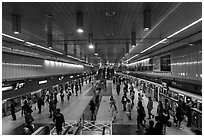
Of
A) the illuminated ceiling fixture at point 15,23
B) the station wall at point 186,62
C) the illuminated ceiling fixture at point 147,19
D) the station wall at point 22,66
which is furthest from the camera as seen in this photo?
the station wall at point 22,66

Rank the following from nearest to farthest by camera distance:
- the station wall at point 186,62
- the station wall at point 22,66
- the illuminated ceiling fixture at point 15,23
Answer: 1. the illuminated ceiling fixture at point 15,23
2. the station wall at point 186,62
3. the station wall at point 22,66

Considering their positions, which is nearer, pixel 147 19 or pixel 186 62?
pixel 147 19

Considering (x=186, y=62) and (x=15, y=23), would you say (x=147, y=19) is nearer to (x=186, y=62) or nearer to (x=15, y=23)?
(x=15, y=23)

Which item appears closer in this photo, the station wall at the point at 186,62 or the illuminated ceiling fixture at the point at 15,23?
the illuminated ceiling fixture at the point at 15,23

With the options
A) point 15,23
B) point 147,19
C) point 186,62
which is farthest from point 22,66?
point 186,62

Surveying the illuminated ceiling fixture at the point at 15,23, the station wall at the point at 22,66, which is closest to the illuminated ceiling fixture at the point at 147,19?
the illuminated ceiling fixture at the point at 15,23

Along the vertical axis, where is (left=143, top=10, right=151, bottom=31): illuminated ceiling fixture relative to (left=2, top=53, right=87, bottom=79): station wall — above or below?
above

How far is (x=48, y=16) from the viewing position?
272 inches

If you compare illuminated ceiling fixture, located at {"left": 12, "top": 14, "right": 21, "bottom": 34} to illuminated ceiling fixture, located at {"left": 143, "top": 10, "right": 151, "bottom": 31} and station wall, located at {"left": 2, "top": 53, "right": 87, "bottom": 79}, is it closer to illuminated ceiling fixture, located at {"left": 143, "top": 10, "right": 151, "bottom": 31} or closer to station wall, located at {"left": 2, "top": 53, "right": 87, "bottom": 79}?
station wall, located at {"left": 2, "top": 53, "right": 87, "bottom": 79}

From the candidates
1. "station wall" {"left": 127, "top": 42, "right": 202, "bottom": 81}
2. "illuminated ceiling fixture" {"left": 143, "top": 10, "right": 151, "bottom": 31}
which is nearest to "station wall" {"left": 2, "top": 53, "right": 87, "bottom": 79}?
"illuminated ceiling fixture" {"left": 143, "top": 10, "right": 151, "bottom": 31}

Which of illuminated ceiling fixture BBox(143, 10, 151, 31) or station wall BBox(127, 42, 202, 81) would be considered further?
station wall BBox(127, 42, 202, 81)

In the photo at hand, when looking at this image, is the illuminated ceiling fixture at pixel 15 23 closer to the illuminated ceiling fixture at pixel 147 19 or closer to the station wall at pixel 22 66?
the station wall at pixel 22 66

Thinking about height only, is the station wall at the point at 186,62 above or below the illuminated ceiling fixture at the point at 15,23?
below

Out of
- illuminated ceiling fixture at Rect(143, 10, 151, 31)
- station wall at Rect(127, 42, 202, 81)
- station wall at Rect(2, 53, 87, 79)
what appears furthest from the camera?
station wall at Rect(2, 53, 87, 79)
